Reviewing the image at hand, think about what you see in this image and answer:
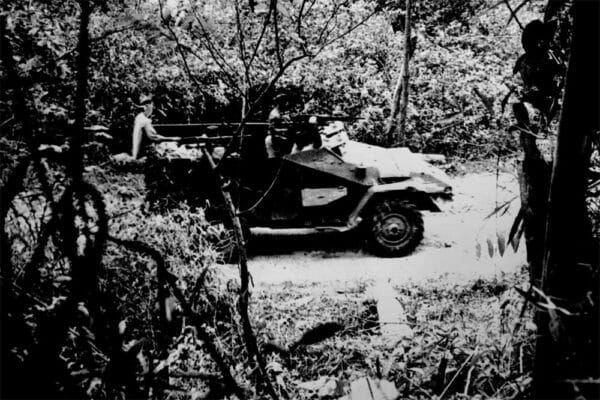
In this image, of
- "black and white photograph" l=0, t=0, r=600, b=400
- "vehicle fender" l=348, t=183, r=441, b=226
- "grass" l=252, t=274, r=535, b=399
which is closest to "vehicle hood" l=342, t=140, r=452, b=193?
"black and white photograph" l=0, t=0, r=600, b=400

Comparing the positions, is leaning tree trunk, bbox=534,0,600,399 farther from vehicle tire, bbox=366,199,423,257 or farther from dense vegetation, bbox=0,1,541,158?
dense vegetation, bbox=0,1,541,158

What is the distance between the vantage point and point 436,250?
20.4ft

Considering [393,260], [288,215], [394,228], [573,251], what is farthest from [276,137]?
[393,260]

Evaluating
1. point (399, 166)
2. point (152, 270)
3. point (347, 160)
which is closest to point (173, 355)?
point (152, 270)

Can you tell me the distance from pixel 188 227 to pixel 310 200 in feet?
6.78

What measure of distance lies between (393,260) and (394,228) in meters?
0.41

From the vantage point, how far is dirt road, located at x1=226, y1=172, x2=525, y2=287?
17.9ft

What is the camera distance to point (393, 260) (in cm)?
589

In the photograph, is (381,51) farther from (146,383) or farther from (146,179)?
(146,383)

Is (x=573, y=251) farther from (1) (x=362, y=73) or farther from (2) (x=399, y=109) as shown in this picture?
(1) (x=362, y=73)

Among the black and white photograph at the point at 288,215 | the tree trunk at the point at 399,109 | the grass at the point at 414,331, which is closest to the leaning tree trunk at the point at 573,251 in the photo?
the black and white photograph at the point at 288,215

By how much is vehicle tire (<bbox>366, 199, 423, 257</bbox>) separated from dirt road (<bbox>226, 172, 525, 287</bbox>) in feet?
0.48

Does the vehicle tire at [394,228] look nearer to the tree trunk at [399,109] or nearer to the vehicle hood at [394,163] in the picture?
the vehicle hood at [394,163]

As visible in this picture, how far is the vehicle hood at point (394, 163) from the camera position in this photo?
232 inches
